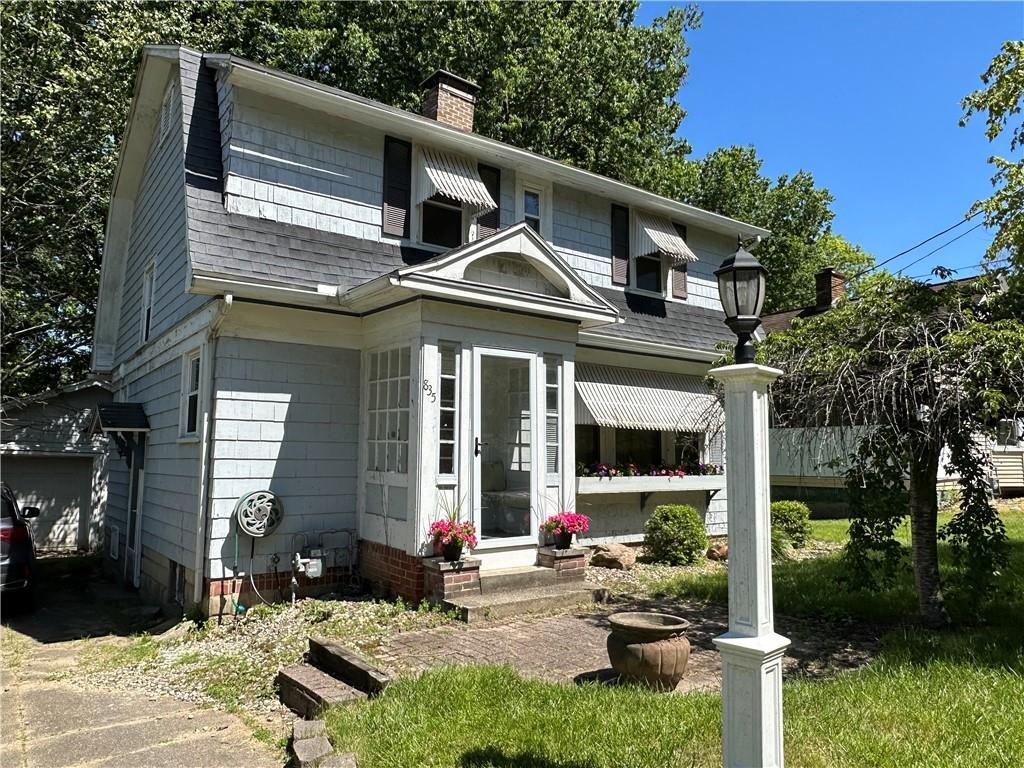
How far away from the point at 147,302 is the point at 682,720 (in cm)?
1085

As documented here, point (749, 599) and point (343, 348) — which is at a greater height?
point (343, 348)

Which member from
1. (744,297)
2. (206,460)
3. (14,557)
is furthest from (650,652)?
(14,557)

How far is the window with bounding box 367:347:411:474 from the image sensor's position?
25.9ft

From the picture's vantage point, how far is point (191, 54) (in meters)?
9.34

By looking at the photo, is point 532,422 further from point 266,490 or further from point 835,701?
point 835,701

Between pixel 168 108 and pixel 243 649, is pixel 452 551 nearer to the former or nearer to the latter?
pixel 243 649

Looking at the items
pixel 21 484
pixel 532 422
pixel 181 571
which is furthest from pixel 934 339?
pixel 21 484

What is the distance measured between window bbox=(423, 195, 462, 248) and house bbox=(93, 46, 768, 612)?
1.3 inches

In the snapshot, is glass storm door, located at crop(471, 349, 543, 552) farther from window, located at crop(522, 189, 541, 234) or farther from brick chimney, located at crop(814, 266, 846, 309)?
brick chimney, located at crop(814, 266, 846, 309)

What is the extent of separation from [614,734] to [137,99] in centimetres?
1185

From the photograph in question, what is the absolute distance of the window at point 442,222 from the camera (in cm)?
988

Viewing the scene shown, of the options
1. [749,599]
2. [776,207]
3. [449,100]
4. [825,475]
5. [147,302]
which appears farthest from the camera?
[776,207]

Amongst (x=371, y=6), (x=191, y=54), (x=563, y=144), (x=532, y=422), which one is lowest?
(x=532, y=422)

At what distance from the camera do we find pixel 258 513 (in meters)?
7.72
